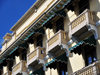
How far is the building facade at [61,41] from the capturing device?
792 inches

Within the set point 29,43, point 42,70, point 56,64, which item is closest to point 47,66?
point 56,64

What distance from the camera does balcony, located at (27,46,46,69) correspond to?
25.3m

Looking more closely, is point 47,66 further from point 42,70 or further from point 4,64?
point 4,64

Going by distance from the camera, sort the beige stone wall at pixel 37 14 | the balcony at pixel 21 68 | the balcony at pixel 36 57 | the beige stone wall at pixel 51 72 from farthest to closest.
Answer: the beige stone wall at pixel 37 14, the balcony at pixel 21 68, the balcony at pixel 36 57, the beige stone wall at pixel 51 72

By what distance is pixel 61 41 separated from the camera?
22.4m

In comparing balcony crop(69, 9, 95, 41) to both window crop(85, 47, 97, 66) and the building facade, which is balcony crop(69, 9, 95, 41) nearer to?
the building facade

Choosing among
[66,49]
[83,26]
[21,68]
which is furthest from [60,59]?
[21,68]

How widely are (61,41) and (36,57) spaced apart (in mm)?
3965

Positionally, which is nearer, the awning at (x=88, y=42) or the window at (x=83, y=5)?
the awning at (x=88, y=42)

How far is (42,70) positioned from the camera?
25219 mm

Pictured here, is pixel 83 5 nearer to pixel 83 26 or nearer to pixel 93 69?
pixel 83 26

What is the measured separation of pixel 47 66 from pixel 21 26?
1060 centimetres

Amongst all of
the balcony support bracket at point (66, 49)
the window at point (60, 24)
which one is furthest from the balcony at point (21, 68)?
the balcony support bracket at point (66, 49)

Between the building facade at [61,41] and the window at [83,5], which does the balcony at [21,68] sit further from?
the window at [83,5]
